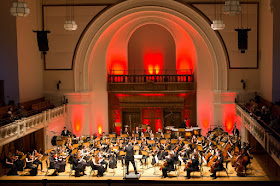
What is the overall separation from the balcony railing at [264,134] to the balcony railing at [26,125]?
30.7 ft

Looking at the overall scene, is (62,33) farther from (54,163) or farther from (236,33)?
(236,33)

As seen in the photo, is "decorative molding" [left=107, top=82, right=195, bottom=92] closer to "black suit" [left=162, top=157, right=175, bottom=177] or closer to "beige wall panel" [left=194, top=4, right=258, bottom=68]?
"beige wall panel" [left=194, top=4, right=258, bottom=68]

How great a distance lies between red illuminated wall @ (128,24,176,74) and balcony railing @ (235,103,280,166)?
6884mm

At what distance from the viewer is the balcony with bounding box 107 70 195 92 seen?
20.5 m

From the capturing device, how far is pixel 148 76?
70.4 feet

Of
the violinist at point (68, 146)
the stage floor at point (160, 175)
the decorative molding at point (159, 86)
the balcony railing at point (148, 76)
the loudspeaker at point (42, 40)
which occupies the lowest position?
the stage floor at point (160, 175)

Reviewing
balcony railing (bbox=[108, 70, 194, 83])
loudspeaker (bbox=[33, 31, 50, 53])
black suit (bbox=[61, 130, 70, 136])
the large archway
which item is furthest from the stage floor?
balcony railing (bbox=[108, 70, 194, 83])

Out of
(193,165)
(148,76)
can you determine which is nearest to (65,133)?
(148,76)

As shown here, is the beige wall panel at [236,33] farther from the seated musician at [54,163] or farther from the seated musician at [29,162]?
the seated musician at [29,162]

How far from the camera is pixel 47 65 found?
20.0 m

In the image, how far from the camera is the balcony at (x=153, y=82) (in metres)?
20.5

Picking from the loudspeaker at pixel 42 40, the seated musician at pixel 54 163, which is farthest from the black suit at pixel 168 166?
the loudspeaker at pixel 42 40

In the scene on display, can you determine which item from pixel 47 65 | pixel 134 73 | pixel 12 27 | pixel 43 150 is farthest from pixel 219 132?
pixel 12 27

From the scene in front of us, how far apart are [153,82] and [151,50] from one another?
8.03 feet
